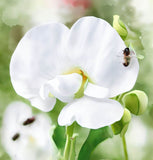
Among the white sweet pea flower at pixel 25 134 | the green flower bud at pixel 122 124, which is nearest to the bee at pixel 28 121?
the white sweet pea flower at pixel 25 134

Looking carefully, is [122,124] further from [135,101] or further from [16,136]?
[16,136]

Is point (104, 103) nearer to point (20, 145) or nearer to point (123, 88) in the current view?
point (123, 88)

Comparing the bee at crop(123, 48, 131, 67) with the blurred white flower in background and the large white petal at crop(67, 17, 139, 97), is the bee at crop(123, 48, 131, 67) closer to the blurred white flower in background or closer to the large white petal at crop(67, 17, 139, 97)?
the large white petal at crop(67, 17, 139, 97)

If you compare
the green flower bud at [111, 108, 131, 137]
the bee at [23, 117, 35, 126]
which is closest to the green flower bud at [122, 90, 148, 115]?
the green flower bud at [111, 108, 131, 137]

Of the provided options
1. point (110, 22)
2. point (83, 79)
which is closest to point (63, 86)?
point (83, 79)

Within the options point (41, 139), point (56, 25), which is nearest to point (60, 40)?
point (56, 25)

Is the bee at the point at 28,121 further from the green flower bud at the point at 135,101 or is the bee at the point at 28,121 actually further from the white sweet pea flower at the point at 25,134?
the green flower bud at the point at 135,101

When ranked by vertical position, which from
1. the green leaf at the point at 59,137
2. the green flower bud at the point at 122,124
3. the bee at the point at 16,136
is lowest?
the bee at the point at 16,136
